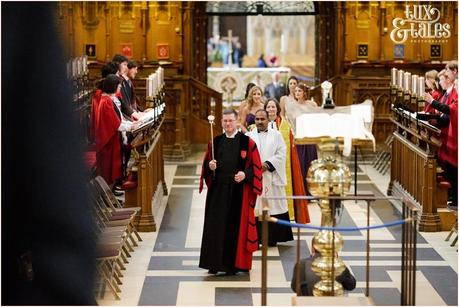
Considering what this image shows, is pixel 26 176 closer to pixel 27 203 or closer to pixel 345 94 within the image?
pixel 27 203

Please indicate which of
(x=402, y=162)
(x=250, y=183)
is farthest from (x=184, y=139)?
(x=250, y=183)

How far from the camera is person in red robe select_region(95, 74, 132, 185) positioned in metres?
12.2

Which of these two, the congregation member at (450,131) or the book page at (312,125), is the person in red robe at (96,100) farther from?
the book page at (312,125)

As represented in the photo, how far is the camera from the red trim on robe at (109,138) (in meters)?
12.1

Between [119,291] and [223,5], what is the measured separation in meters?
15.0

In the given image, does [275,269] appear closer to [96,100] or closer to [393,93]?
[96,100]

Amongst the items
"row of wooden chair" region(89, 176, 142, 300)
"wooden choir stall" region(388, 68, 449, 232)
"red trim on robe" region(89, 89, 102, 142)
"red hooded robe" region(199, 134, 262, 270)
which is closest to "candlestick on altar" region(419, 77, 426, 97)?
"wooden choir stall" region(388, 68, 449, 232)

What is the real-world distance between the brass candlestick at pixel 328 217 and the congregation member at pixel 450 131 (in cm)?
573

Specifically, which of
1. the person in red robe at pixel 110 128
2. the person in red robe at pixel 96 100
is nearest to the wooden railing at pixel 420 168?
the person in red robe at pixel 110 128

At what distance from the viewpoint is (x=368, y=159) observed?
18.6 metres

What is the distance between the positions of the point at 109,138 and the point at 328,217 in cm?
670

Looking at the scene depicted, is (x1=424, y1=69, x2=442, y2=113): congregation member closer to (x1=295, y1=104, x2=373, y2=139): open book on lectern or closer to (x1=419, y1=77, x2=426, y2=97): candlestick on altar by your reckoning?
(x1=419, y1=77, x2=426, y2=97): candlestick on altar

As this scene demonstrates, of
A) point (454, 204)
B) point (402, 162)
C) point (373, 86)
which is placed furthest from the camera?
point (373, 86)

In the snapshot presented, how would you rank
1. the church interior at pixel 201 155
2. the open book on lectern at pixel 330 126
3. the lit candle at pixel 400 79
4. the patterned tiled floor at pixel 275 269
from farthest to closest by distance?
1. the lit candle at pixel 400 79
2. the patterned tiled floor at pixel 275 269
3. the open book on lectern at pixel 330 126
4. the church interior at pixel 201 155
